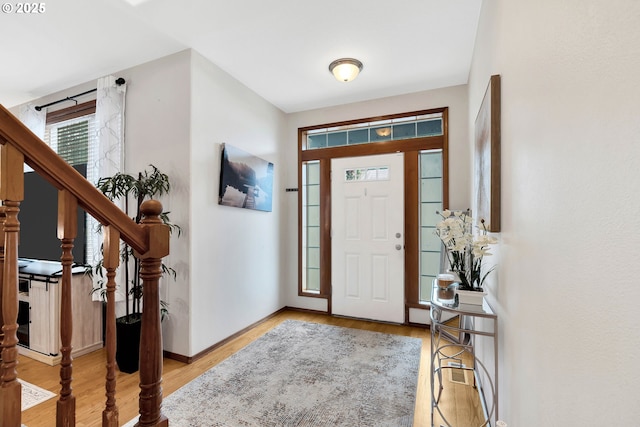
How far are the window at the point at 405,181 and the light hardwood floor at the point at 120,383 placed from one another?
0.93 m

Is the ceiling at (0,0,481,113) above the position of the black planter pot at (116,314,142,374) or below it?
above

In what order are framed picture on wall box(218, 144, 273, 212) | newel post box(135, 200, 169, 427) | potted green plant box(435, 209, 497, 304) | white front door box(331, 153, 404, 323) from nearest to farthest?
newel post box(135, 200, 169, 427) < potted green plant box(435, 209, 497, 304) < framed picture on wall box(218, 144, 273, 212) < white front door box(331, 153, 404, 323)

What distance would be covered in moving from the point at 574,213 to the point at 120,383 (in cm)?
283

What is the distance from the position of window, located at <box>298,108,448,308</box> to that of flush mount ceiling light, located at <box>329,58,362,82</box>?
2.91ft

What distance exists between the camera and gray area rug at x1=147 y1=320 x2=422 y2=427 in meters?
1.80

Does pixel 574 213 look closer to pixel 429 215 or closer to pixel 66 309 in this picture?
pixel 66 309

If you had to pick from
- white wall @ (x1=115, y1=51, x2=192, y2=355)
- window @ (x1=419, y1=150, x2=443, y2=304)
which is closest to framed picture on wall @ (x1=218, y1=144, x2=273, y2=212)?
white wall @ (x1=115, y1=51, x2=192, y2=355)

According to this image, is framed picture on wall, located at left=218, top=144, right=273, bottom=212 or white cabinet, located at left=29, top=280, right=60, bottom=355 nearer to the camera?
white cabinet, located at left=29, top=280, right=60, bottom=355

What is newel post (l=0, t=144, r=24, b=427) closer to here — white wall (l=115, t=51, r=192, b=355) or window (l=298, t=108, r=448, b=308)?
white wall (l=115, t=51, r=192, b=355)

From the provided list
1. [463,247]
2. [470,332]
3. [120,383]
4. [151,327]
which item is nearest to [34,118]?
[120,383]

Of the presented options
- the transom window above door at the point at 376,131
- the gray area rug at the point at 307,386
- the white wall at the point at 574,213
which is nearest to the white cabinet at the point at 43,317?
the gray area rug at the point at 307,386

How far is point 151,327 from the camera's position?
1.03 metres

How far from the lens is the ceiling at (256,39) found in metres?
2.08

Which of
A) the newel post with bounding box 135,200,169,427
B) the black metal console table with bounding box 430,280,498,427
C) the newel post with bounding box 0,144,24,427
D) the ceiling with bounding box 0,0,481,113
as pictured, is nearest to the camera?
the newel post with bounding box 0,144,24,427
